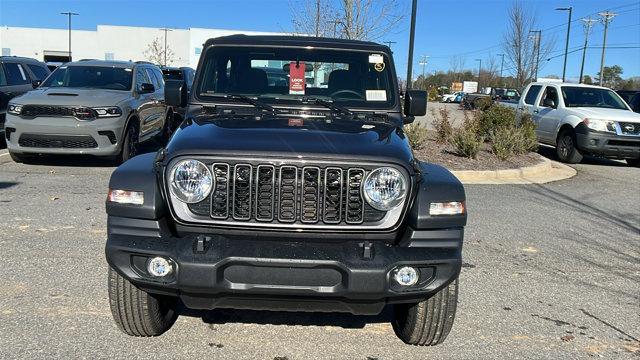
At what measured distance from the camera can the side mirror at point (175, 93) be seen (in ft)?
14.6

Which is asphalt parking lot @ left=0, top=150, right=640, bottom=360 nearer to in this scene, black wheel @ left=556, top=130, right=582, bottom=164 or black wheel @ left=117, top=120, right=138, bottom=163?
black wheel @ left=117, top=120, right=138, bottom=163

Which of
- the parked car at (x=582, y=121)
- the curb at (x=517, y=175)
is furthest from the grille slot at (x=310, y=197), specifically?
the parked car at (x=582, y=121)

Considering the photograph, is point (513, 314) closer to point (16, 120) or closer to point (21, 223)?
point (21, 223)

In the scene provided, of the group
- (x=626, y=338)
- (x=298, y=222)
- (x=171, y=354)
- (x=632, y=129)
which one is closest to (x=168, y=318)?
(x=171, y=354)

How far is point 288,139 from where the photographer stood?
3207 millimetres

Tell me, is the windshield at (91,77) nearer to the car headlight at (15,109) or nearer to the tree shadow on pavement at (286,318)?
the car headlight at (15,109)

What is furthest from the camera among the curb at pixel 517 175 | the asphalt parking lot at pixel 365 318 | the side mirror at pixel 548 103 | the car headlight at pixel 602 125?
the side mirror at pixel 548 103

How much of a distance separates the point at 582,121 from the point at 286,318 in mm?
10316

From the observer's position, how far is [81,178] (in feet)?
28.4

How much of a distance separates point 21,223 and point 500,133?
8.86 m

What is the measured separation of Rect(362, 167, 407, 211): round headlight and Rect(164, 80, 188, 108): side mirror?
2.09 meters

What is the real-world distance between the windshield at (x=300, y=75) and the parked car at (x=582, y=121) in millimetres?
9266

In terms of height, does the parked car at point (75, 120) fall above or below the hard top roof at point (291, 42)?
below

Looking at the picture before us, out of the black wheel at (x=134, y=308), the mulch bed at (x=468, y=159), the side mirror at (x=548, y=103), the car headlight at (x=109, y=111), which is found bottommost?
the black wheel at (x=134, y=308)
